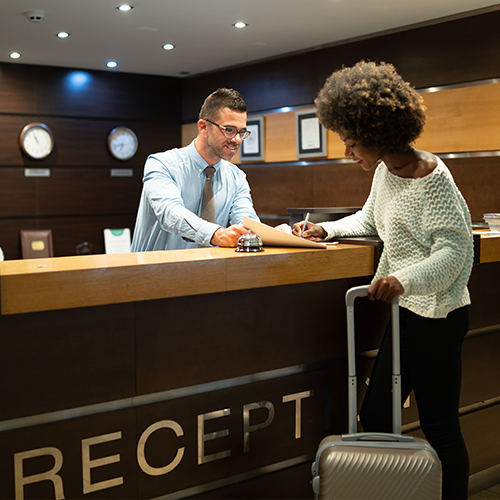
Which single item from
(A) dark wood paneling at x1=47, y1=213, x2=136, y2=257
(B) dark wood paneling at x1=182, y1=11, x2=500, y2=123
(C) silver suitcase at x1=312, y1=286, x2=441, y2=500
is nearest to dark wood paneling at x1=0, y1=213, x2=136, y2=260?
(A) dark wood paneling at x1=47, y1=213, x2=136, y2=257

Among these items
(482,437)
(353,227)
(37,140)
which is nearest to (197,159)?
(353,227)

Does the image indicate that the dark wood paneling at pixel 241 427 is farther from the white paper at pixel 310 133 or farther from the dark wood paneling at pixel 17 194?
the dark wood paneling at pixel 17 194

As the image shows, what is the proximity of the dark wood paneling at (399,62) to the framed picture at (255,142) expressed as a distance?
13cm

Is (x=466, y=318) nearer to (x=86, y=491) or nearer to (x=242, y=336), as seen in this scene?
(x=242, y=336)

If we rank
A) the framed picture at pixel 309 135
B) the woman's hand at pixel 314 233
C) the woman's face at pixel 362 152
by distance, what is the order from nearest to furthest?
the woman's face at pixel 362 152 → the woman's hand at pixel 314 233 → the framed picture at pixel 309 135

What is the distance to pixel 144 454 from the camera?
5.51 ft

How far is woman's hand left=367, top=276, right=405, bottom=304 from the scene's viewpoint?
5.01 ft

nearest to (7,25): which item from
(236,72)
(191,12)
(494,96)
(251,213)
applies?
(191,12)

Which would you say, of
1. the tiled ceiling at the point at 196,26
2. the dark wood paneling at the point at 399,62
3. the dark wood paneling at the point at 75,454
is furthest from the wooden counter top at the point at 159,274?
the dark wood paneling at the point at 399,62

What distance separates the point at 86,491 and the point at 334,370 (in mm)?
955

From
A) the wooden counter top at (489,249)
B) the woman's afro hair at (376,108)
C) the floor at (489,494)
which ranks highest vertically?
the woman's afro hair at (376,108)

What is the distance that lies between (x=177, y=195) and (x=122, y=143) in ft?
14.4

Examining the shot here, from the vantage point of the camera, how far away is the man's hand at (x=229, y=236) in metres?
2.03

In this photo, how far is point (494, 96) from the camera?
421cm
